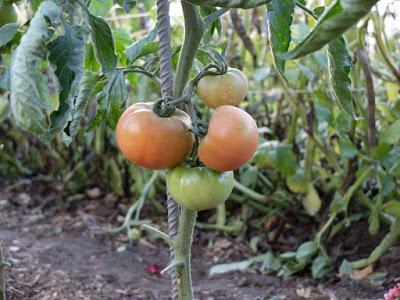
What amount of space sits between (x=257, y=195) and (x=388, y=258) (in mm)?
487

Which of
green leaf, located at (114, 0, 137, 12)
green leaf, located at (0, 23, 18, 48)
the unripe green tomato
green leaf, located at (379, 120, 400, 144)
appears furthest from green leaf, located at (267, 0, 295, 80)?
the unripe green tomato

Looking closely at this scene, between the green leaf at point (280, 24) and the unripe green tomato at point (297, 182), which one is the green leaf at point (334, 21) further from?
the unripe green tomato at point (297, 182)

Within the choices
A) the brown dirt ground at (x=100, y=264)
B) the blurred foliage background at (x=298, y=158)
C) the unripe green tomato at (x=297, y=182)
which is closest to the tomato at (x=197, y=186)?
the blurred foliage background at (x=298, y=158)

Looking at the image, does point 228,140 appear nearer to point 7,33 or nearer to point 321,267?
point 7,33

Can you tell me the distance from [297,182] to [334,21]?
51.2 inches

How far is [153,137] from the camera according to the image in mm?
745

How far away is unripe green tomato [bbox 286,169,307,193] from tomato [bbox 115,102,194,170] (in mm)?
1068

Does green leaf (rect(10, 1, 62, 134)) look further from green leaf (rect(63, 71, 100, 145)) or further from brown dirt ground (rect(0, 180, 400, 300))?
brown dirt ground (rect(0, 180, 400, 300))

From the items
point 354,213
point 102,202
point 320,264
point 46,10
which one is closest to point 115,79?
point 46,10

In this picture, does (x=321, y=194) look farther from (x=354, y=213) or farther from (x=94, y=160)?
(x=94, y=160)

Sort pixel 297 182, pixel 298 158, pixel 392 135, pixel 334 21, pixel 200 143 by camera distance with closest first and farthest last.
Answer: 1. pixel 334 21
2. pixel 200 143
3. pixel 392 135
4. pixel 297 182
5. pixel 298 158

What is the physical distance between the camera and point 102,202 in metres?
2.25

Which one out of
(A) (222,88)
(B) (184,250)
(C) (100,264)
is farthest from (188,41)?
(C) (100,264)

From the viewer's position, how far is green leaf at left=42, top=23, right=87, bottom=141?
0.65 m
